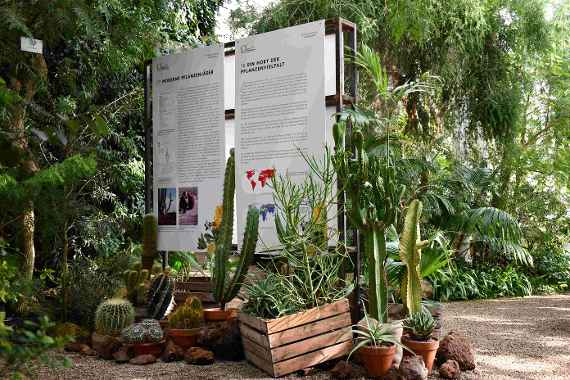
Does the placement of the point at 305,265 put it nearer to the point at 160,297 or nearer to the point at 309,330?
the point at 309,330

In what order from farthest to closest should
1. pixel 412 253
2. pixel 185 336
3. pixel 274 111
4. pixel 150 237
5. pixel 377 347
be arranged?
1. pixel 150 237
2. pixel 274 111
3. pixel 185 336
4. pixel 412 253
5. pixel 377 347

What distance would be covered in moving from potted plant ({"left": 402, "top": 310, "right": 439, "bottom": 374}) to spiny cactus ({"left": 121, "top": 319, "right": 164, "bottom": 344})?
1.63 metres

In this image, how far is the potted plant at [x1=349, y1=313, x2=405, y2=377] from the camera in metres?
3.50

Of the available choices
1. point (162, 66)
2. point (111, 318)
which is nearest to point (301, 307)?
point (111, 318)

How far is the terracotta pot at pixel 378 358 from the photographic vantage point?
11.5 ft

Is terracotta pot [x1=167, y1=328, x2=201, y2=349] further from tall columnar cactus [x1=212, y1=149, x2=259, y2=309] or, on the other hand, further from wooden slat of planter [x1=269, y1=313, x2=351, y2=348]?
wooden slat of planter [x1=269, y1=313, x2=351, y2=348]

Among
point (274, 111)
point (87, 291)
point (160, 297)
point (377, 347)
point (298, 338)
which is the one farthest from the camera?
point (160, 297)

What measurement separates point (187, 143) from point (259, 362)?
228cm

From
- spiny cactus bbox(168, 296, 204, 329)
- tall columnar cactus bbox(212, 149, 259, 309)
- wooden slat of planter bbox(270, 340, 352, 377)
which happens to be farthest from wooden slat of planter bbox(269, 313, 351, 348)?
spiny cactus bbox(168, 296, 204, 329)

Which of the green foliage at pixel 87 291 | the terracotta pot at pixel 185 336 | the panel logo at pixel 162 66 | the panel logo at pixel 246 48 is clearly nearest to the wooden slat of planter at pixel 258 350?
the terracotta pot at pixel 185 336

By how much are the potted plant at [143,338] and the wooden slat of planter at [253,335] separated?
1.94 feet

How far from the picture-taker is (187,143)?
5.31 metres

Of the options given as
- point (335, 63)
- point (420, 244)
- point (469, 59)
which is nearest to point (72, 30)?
point (335, 63)

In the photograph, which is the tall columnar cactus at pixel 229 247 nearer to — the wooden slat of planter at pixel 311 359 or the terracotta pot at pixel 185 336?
the terracotta pot at pixel 185 336
